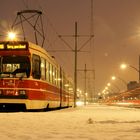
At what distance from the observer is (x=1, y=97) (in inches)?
875

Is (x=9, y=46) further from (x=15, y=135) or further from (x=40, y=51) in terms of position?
(x=15, y=135)

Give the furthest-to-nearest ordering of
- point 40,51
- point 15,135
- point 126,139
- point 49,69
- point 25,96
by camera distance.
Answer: point 49,69 < point 40,51 < point 25,96 < point 15,135 < point 126,139

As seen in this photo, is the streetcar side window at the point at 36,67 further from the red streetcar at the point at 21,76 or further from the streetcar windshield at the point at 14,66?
the streetcar windshield at the point at 14,66

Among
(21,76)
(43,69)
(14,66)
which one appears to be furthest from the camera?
(43,69)

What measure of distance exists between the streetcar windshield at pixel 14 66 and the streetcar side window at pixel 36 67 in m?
0.36

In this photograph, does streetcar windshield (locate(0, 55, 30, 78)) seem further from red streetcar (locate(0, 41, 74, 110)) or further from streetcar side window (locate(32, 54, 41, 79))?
streetcar side window (locate(32, 54, 41, 79))

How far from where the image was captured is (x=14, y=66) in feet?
74.7

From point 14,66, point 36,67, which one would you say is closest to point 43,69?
point 36,67

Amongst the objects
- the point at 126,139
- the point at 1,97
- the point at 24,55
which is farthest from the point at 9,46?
the point at 126,139

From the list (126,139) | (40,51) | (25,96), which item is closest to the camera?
(126,139)

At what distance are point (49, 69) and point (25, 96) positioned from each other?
4.84 meters

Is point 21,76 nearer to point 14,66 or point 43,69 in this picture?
point 14,66

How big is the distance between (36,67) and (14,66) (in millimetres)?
1188

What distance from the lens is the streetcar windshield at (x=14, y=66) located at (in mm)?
22578
